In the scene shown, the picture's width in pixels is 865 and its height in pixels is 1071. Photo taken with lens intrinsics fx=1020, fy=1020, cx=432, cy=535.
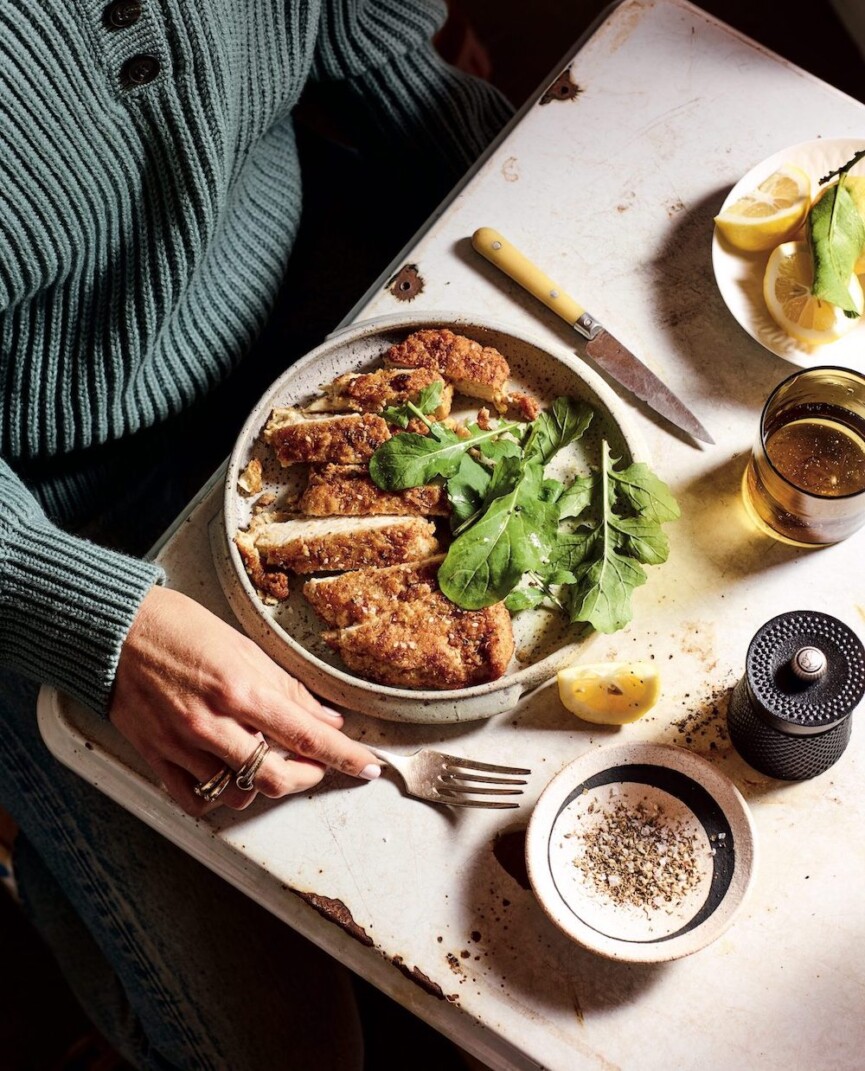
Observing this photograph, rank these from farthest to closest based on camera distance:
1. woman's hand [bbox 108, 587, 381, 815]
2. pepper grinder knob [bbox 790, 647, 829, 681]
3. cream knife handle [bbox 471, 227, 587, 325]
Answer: cream knife handle [bbox 471, 227, 587, 325]
woman's hand [bbox 108, 587, 381, 815]
pepper grinder knob [bbox 790, 647, 829, 681]

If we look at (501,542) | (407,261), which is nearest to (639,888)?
(501,542)

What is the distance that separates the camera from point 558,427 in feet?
4.63

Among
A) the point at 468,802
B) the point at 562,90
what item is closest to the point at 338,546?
the point at 468,802

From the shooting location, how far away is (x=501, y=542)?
49.9 inches

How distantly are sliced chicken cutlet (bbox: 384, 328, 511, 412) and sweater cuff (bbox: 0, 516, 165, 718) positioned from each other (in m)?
0.45

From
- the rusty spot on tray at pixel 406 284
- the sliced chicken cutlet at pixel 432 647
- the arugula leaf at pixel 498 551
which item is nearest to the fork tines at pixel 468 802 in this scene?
the sliced chicken cutlet at pixel 432 647

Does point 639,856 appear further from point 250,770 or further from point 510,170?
point 510,170

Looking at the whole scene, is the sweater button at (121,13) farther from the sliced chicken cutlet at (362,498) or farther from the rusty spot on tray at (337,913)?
the rusty spot on tray at (337,913)

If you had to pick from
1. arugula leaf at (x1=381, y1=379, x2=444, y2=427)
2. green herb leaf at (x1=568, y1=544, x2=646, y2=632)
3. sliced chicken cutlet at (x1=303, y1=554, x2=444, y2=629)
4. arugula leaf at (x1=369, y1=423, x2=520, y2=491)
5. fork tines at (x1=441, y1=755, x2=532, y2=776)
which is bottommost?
fork tines at (x1=441, y1=755, x2=532, y2=776)

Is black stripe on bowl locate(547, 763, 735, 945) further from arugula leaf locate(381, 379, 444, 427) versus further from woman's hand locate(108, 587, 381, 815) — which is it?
arugula leaf locate(381, 379, 444, 427)

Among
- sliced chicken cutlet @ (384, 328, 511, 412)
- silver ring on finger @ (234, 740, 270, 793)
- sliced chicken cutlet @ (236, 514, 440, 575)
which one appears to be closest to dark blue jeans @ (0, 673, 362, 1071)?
silver ring on finger @ (234, 740, 270, 793)

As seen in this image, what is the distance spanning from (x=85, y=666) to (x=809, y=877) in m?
0.93

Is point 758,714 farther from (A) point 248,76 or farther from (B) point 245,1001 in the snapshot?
(A) point 248,76

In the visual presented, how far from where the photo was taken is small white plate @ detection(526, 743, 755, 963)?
118 centimetres
